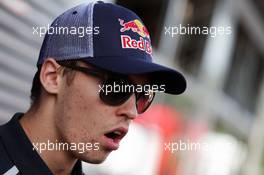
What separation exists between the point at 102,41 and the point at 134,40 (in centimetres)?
11

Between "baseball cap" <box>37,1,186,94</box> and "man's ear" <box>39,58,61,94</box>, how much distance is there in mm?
23

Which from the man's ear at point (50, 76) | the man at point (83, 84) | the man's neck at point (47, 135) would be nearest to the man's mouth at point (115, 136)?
the man at point (83, 84)

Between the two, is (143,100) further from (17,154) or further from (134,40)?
(17,154)

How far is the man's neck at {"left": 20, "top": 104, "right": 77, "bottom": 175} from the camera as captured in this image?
197 centimetres

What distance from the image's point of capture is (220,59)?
9.63 metres

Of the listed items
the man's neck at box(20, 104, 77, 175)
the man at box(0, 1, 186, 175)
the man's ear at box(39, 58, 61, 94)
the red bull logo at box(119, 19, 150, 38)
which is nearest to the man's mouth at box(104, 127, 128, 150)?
the man at box(0, 1, 186, 175)

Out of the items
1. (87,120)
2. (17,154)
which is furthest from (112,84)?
(17,154)

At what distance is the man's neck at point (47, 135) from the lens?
1.97 meters

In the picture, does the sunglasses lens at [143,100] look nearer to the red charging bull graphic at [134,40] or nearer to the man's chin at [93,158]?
the red charging bull graphic at [134,40]

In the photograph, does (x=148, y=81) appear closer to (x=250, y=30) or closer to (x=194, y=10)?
(x=194, y=10)

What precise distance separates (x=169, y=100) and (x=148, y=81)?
5.98 metres

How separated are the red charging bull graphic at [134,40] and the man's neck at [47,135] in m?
0.35

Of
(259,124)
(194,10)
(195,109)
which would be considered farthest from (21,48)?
(259,124)

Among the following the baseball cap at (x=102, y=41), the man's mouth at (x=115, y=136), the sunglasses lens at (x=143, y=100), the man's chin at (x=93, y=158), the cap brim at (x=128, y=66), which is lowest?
the man's chin at (x=93, y=158)
